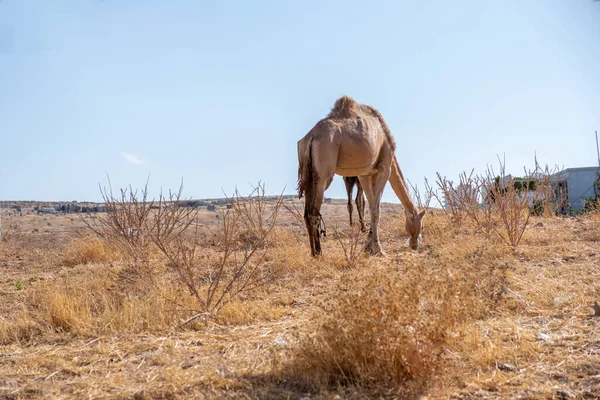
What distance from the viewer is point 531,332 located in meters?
4.26

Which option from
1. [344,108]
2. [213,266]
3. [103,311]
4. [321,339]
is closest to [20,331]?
[103,311]

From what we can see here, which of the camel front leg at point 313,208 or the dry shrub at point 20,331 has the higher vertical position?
the camel front leg at point 313,208

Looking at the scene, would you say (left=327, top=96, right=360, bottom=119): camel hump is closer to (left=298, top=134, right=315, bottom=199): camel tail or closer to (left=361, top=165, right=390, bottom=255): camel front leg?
(left=298, top=134, right=315, bottom=199): camel tail

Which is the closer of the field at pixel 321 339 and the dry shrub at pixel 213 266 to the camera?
the field at pixel 321 339

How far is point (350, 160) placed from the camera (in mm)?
8875

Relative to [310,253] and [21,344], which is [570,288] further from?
[21,344]

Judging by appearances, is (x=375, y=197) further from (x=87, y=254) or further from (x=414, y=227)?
(x=87, y=254)

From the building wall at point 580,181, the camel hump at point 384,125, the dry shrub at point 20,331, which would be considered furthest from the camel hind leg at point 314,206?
the building wall at point 580,181

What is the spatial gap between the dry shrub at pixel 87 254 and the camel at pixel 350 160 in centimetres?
408

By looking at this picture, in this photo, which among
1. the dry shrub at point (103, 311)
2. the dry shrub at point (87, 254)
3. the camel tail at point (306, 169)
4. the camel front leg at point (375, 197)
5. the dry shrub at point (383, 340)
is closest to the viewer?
the dry shrub at point (383, 340)

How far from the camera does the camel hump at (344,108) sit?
912 cm

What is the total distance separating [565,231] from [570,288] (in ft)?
18.8

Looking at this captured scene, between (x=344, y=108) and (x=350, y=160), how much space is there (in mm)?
943

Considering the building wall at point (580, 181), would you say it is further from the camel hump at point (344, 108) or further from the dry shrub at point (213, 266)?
the camel hump at point (344, 108)
